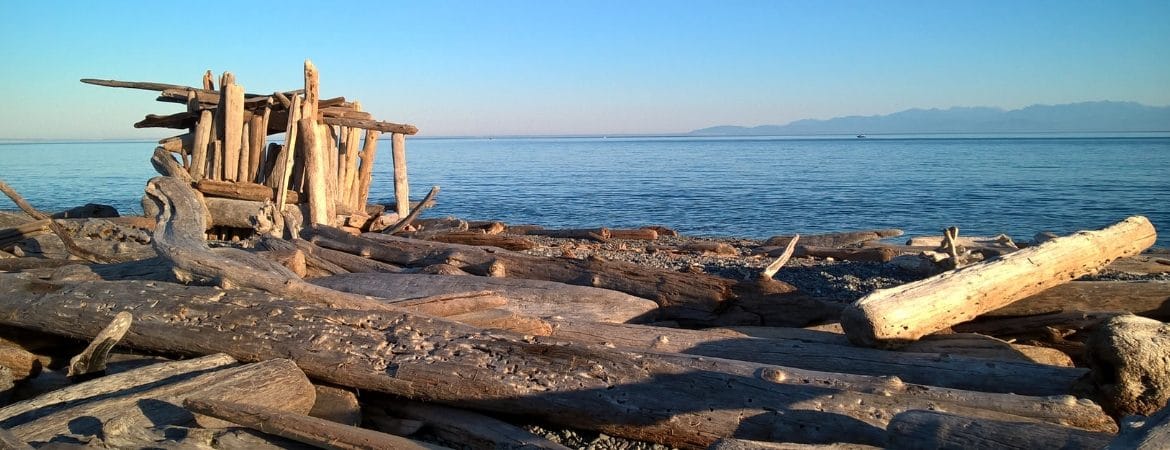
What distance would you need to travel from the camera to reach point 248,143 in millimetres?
13336

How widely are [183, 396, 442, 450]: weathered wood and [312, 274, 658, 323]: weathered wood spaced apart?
2553 millimetres

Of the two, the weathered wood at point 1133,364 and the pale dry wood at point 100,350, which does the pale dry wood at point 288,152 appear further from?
the weathered wood at point 1133,364

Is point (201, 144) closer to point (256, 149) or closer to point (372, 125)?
point (256, 149)

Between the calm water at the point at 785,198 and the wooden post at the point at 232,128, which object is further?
the calm water at the point at 785,198

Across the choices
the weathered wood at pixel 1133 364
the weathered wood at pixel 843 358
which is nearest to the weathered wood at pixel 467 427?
the weathered wood at pixel 843 358

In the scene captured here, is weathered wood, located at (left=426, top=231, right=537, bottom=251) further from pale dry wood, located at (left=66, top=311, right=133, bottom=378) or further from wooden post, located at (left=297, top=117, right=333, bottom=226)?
pale dry wood, located at (left=66, top=311, right=133, bottom=378)

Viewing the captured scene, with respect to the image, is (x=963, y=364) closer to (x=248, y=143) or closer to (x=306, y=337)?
(x=306, y=337)

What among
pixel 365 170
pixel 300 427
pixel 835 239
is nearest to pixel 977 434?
pixel 300 427

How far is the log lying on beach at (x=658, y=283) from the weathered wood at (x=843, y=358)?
841 mm

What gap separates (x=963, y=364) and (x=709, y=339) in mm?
1693

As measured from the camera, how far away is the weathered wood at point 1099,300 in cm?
606

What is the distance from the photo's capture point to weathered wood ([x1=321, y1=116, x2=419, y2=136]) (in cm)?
1363

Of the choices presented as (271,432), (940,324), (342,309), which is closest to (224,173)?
(342,309)

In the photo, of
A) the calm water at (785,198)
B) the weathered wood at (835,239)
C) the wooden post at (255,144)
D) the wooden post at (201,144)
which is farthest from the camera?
the calm water at (785,198)
